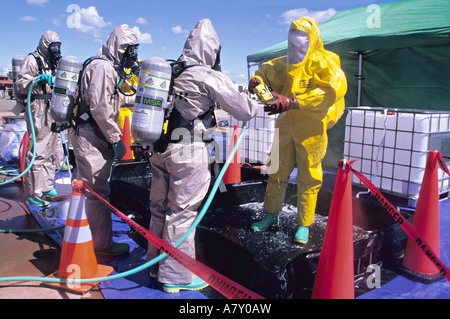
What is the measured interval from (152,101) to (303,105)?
1.23m

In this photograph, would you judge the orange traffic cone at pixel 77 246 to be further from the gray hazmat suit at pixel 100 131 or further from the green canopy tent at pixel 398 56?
the green canopy tent at pixel 398 56

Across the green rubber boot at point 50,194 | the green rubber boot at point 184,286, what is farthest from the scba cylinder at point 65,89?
the green rubber boot at point 50,194

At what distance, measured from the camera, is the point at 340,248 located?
7.75ft

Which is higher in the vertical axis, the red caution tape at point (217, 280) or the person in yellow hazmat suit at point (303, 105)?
the person in yellow hazmat suit at point (303, 105)

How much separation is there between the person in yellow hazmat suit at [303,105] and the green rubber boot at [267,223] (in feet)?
0.03

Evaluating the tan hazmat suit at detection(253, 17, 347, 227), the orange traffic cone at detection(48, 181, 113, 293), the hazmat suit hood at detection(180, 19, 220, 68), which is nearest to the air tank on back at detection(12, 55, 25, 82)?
the orange traffic cone at detection(48, 181, 113, 293)

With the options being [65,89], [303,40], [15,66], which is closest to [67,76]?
[65,89]

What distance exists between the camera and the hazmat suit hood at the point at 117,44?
11.3ft

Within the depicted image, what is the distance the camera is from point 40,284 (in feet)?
9.23

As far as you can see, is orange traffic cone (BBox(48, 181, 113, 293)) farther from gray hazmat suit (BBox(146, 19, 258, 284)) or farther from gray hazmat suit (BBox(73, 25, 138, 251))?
gray hazmat suit (BBox(146, 19, 258, 284))

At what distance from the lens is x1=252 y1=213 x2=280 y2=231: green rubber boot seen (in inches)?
134

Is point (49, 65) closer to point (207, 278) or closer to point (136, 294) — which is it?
point (136, 294)

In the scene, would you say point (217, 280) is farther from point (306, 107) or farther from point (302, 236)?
point (306, 107)
